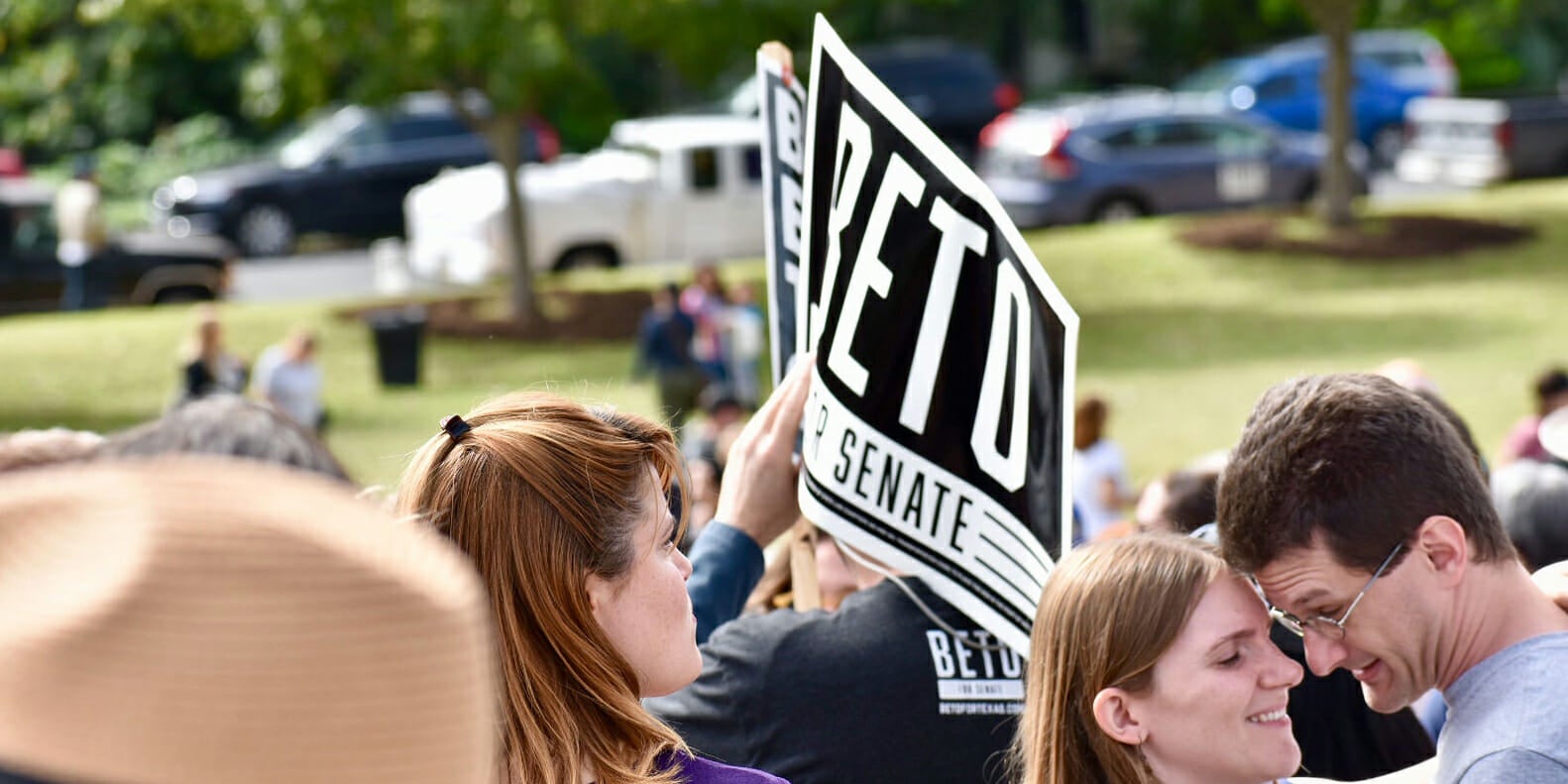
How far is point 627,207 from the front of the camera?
74.0 feet

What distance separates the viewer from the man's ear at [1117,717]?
2.52m

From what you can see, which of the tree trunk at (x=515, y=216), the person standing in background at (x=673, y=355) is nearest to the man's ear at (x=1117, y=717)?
the person standing in background at (x=673, y=355)

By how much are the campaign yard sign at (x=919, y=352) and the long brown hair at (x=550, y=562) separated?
2.86 feet

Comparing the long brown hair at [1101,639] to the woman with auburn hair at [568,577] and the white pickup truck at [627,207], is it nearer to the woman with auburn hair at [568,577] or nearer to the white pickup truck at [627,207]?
the woman with auburn hair at [568,577]

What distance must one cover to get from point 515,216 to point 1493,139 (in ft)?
45.0

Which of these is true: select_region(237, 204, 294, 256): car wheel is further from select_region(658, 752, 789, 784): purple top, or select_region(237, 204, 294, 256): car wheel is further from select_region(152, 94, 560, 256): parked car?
Result: select_region(658, 752, 789, 784): purple top

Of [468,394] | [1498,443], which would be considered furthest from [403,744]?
[468,394]

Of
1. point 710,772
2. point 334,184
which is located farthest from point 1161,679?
point 334,184

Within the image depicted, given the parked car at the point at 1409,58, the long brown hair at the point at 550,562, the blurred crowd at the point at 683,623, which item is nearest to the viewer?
the blurred crowd at the point at 683,623

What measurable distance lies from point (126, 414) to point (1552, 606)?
50.4ft

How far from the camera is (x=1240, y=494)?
252 centimetres

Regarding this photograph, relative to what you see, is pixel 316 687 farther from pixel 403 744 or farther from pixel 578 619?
pixel 578 619

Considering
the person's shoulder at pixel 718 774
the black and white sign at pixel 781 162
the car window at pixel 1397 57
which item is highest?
the car window at pixel 1397 57

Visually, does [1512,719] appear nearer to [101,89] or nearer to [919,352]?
[919,352]
